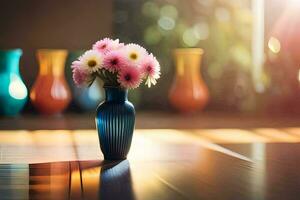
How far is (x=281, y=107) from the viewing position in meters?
4.48

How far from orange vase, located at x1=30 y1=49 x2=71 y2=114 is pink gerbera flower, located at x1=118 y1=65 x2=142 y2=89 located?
2.18 metres

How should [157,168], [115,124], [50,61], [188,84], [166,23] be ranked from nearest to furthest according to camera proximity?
[157,168] < [115,124] < [50,61] < [188,84] < [166,23]

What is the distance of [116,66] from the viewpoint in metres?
2.01

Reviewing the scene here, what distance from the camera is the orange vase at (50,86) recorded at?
13.5ft

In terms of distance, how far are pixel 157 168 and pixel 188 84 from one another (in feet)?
7.77

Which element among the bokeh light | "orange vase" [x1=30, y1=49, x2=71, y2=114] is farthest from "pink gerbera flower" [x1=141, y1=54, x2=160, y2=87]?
the bokeh light

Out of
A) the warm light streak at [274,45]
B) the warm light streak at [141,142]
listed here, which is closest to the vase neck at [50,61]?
the warm light streak at [141,142]

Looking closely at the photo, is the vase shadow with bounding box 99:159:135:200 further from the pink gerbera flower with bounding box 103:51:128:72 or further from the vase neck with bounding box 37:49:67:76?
the vase neck with bounding box 37:49:67:76

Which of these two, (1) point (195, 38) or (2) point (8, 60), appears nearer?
(2) point (8, 60)

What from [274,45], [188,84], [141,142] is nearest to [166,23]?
[188,84]

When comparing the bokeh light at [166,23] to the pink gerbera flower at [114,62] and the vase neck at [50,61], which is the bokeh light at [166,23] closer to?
the vase neck at [50,61]

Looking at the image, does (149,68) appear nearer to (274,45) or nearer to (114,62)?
(114,62)

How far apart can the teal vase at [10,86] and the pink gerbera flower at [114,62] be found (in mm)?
2177

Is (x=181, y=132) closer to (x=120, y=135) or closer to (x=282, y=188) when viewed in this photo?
(x=120, y=135)
